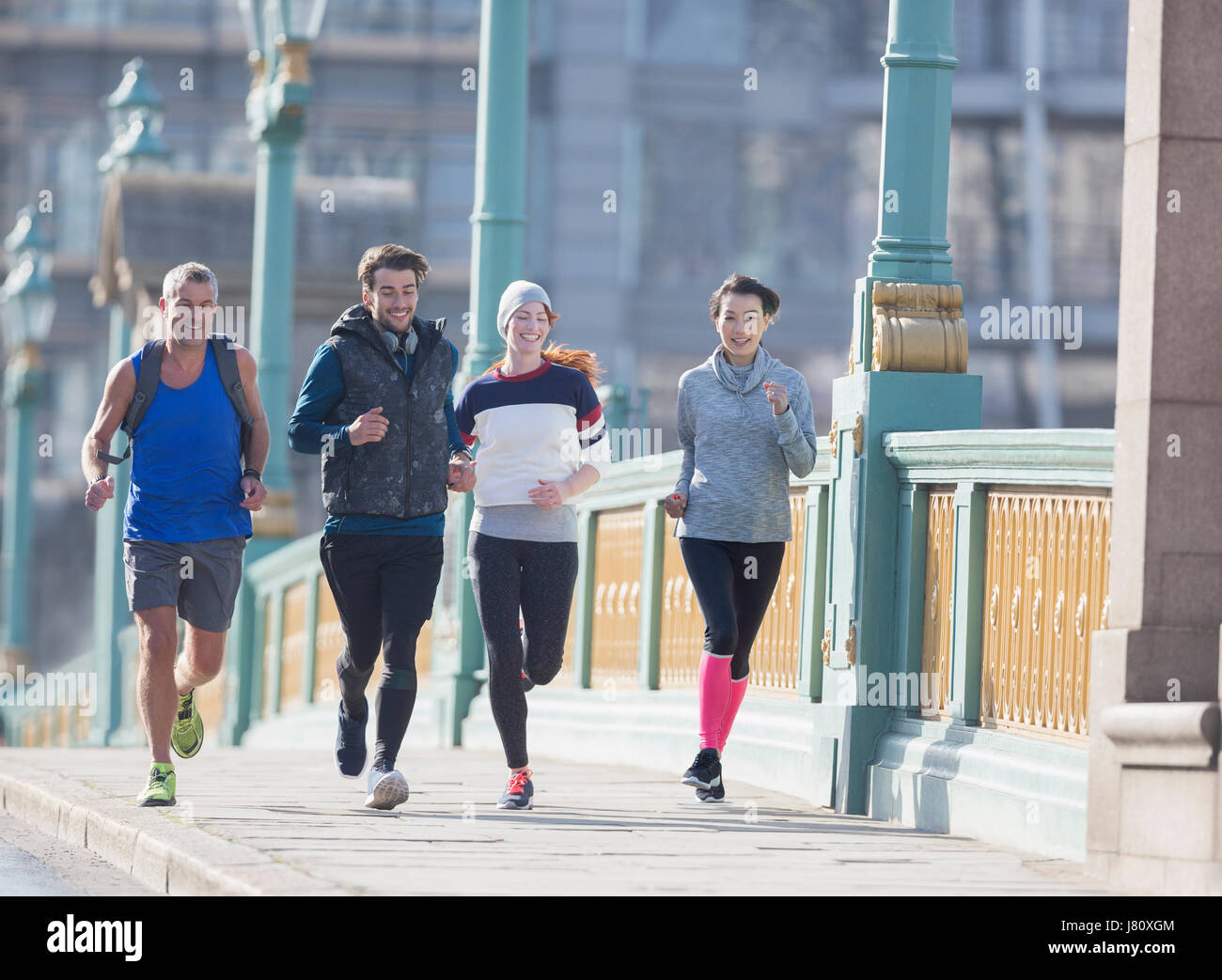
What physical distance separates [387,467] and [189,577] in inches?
30.1

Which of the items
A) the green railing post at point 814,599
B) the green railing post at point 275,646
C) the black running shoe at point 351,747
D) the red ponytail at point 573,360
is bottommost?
the green railing post at point 275,646

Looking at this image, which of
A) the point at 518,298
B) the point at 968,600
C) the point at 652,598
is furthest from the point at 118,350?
the point at 968,600

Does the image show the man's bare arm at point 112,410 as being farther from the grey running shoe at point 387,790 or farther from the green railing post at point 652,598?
the green railing post at point 652,598

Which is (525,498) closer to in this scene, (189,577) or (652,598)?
(189,577)

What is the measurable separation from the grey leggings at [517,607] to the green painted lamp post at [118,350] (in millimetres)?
10283

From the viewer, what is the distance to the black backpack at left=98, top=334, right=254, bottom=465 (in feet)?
26.1

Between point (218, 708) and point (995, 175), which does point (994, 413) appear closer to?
point (995, 175)

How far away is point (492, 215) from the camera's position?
1263 centimetres

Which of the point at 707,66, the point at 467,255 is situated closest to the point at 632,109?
the point at 707,66

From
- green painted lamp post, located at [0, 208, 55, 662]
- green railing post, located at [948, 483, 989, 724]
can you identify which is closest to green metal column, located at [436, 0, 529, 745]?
green railing post, located at [948, 483, 989, 724]

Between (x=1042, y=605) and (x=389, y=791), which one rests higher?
(x=1042, y=605)

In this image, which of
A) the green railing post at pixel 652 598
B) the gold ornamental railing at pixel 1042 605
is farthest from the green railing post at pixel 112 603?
the gold ornamental railing at pixel 1042 605

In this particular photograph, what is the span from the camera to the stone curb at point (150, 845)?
5.83m

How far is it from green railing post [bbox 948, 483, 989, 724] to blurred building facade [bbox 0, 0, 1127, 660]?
3312 centimetres
